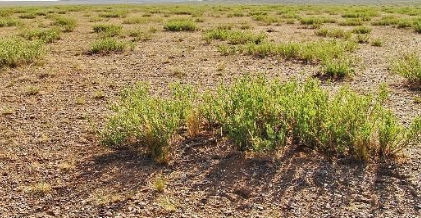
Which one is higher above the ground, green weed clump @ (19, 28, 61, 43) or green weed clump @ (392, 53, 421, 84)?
green weed clump @ (19, 28, 61, 43)

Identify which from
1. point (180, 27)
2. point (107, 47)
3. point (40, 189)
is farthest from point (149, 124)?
point (180, 27)

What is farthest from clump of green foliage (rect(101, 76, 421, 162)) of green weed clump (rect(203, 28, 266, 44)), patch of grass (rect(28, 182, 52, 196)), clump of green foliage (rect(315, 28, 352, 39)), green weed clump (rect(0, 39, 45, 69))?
clump of green foliage (rect(315, 28, 352, 39))

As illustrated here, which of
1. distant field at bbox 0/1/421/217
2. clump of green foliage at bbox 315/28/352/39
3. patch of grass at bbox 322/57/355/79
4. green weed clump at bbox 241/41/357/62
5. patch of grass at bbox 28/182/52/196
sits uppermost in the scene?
clump of green foliage at bbox 315/28/352/39

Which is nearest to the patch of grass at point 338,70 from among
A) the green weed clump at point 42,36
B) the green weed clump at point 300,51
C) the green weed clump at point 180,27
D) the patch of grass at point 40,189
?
the green weed clump at point 300,51

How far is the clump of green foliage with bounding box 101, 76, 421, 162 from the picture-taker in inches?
198

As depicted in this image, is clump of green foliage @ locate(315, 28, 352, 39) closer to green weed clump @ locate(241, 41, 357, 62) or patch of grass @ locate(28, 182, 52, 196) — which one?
green weed clump @ locate(241, 41, 357, 62)

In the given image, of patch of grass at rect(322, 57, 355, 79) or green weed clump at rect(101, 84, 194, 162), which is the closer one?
green weed clump at rect(101, 84, 194, 162)

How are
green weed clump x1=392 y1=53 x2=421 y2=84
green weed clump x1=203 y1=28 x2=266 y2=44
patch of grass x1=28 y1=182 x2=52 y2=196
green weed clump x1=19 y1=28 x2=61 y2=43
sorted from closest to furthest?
patch of grass x1=28 y1=182 x2=52 y2=196 < green weed clump x1=392 y1=53 x2=421 y2=84 < green weed clump x1=203 y1=28 x2=266 y2=44 < green weed clump x1=19 y1=28 x2=61 y2=43

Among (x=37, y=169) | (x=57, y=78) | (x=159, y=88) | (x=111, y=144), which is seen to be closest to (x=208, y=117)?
(x=111, y=144)

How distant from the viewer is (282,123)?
5582 millimetres

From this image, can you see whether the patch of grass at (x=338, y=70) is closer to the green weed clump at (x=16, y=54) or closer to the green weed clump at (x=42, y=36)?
the green weed clump at (x=16, y=54)

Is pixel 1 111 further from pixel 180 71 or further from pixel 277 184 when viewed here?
pixel 277 184

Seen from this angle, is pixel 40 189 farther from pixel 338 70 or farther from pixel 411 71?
pixel 411 71

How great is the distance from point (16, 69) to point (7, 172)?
6220 millimetres
